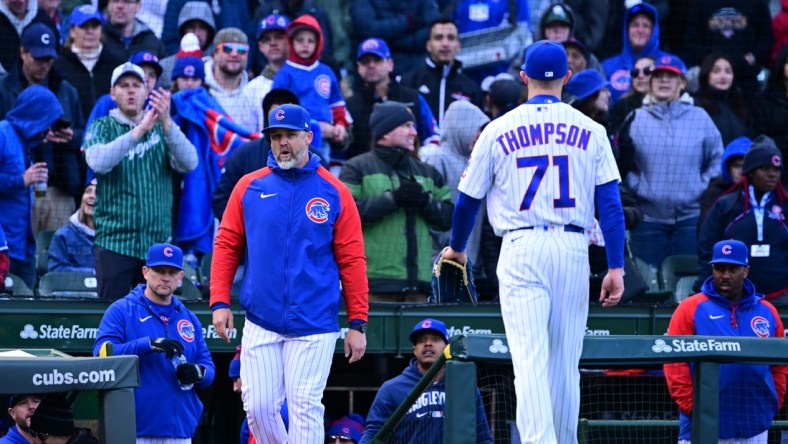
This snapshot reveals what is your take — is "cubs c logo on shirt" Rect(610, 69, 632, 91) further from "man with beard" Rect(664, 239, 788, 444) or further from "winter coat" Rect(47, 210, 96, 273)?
"winter coat" Rect(47, 210, 96, 273)

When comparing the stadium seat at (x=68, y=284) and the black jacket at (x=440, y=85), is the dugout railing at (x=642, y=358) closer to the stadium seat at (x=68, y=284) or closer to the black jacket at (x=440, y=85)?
the stadium seat at (x=68, y=284)

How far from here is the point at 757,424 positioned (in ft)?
26.9

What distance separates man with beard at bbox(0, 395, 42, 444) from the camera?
24.5 ft

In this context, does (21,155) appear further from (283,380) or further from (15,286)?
(283,380)

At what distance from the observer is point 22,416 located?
7.58 metres

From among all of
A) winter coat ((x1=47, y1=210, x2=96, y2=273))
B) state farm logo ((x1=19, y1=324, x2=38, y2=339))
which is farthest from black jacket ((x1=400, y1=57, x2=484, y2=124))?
state farm logo ((x1=19, y1=324, x2=38, y2=339))

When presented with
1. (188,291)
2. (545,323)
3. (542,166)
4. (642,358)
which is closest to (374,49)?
(188,291)

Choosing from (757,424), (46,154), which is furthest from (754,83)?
(46,154)

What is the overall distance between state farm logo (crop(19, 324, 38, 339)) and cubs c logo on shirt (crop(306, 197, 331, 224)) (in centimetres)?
305

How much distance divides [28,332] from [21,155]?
1.66 m

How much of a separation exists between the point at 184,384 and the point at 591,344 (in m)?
2.59

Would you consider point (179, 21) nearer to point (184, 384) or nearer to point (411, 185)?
point (411, 185)

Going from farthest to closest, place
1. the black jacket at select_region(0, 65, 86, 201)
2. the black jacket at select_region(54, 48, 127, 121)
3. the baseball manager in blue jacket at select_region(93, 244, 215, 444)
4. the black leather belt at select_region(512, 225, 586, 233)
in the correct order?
1. the black jacket at select_region(54, 48, 127, 121)
2. the black jacket at select_region(0, 65, 86, 201)
3. the baseball manager in blue jacket at select_region(93, 244, 215, 444)
4. the black leather belt at select_region(512, 225, 586, 233)

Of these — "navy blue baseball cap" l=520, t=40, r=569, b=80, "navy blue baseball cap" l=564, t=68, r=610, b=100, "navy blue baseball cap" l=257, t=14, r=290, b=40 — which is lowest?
"navy blue baseball cap" l=520, t=40, r=569, b=80
